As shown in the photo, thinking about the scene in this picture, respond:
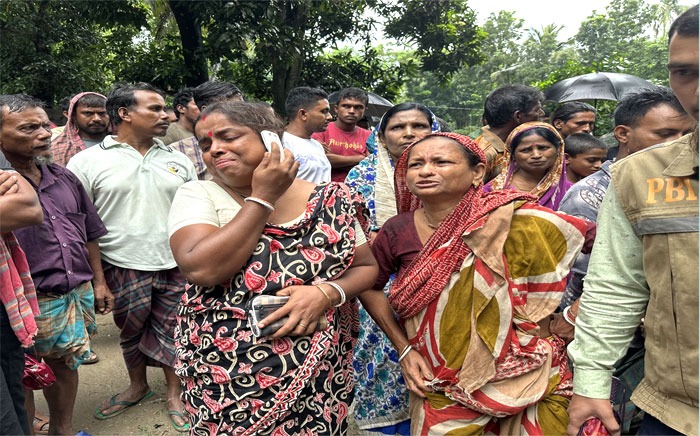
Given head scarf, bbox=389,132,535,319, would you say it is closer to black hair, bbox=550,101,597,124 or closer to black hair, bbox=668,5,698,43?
black hair, bbox=668,5,698,43

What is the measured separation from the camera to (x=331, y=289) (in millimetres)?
1905

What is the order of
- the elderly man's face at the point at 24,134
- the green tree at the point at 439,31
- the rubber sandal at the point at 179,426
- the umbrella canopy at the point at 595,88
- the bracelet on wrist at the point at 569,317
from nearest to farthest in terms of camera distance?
the bracelet on wrist at the point at 569,317, the elderly man's face at the point at 24,134, the rubber sandal at the point at 179,426, the umbrella canopy at the point at 595,88, the green tree at the point at 439,31

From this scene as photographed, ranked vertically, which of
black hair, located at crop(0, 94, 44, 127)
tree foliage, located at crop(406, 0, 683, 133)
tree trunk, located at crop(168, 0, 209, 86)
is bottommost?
tree foliage, located at crop(406, 0, 683, 133)

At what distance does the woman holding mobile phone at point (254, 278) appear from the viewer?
178 centimetres

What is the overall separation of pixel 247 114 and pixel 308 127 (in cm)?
313

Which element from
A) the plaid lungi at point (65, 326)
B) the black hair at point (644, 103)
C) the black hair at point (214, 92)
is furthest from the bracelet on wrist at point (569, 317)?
the black hair at point (214, 92)

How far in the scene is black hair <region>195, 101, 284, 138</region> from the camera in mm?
1949

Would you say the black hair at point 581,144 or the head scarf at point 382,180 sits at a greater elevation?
the head scarf at point 382,180

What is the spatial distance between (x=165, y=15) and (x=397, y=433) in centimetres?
1206

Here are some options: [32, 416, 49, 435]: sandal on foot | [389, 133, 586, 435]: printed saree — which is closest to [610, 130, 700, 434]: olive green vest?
[389, 133, 586, 435]: printed saree

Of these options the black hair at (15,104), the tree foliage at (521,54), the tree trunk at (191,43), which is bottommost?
the tree foliage at (521,54)

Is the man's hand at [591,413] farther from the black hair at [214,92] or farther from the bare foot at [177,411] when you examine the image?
the black hair at [214,92]

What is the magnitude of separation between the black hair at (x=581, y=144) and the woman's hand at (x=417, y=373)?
2.61 meters

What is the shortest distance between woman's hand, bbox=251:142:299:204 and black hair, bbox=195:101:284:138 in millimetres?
164
